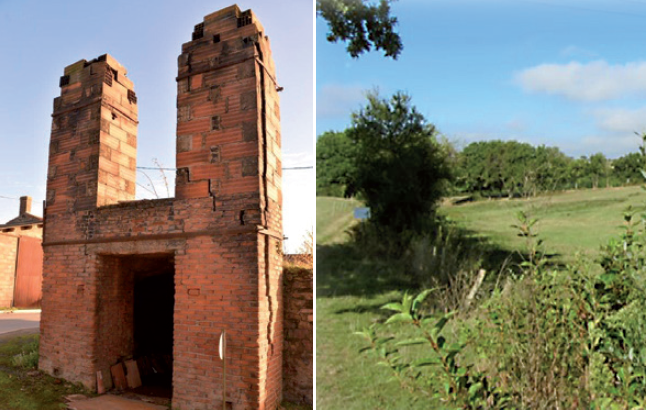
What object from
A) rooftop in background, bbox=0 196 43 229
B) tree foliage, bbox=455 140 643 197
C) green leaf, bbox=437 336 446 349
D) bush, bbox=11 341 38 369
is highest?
rooftop in background, bbox=0 196 43 229

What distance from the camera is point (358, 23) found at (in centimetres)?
292

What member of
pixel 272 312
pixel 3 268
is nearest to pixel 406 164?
pixel 272 312

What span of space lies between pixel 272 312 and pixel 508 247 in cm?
209

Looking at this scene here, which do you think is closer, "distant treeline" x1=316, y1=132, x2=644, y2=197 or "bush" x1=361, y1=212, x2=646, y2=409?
"bush" x1=361, y1=212, x2=646, y2=409

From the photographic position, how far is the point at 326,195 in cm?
299

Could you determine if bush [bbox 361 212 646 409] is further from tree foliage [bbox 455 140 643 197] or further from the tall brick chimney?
the tall brick chimney

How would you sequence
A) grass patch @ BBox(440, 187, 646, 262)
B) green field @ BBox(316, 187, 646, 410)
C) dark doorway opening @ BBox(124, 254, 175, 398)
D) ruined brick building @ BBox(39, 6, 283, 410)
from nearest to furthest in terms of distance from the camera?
green field @ BBox(316, 187, 646, 410) → grass patch @ BBox(440, 187, 646, 262) → ruined brick building @ BBox(39, 6, 283, 410) → dark doorway opening @ BBox(124, 254, 175, 398)

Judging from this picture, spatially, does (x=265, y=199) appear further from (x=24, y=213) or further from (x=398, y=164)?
(x=24, y=213)

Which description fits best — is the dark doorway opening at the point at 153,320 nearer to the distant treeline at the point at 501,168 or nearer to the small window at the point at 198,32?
the small window at the point at 198,32

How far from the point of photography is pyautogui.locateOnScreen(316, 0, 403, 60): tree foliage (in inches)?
112

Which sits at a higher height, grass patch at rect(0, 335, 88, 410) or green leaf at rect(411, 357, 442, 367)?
green leaf at rect(411, 357, 442, 367)

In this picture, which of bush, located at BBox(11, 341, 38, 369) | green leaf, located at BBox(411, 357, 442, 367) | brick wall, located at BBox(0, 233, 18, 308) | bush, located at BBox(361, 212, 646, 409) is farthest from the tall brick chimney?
green leaf, located at BBox(411, 357, 442, 367)

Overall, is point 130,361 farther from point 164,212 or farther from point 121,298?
point 164,212

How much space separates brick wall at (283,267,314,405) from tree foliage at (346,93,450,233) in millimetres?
1188
